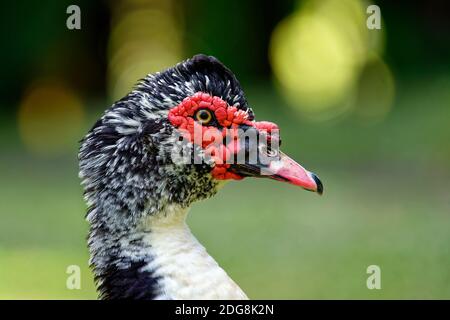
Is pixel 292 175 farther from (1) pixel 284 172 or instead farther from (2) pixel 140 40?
(2) pixel 140 40

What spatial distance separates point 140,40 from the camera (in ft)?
53.8

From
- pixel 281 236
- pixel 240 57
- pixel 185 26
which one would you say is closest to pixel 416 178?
pixel 281 236

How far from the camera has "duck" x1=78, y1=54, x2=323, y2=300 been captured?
10.1 feet

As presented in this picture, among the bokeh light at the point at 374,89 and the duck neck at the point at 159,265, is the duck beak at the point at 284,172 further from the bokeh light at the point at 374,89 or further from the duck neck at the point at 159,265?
the bokeh light at the point at 374,89

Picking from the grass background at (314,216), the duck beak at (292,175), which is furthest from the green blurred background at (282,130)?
the duck beak at (292,175)

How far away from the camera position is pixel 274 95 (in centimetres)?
1413

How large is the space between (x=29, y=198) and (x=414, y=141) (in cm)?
513

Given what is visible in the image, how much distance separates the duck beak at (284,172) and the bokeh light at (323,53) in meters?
10.1

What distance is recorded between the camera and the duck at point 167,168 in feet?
10.1

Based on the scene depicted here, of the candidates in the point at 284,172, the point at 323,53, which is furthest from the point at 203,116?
the point at 323,53

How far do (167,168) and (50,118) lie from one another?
1231cm

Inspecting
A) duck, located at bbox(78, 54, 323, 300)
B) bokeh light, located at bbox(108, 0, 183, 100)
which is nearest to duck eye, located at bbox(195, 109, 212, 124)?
duck, located at bbox(78, 54, 323, 300)
